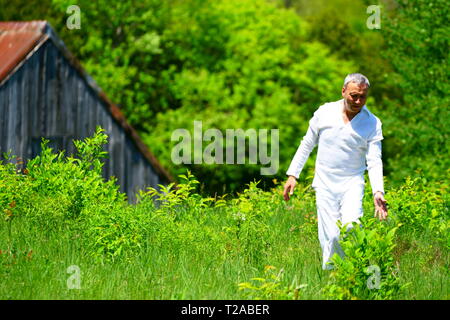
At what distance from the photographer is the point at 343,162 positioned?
6504 mm

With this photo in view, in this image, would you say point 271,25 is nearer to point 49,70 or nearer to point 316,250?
point 49,70

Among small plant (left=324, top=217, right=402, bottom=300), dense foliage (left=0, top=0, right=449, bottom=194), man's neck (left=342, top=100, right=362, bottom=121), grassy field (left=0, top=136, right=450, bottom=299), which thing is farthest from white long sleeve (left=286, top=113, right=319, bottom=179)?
dense foliage (left=0, top=0, right=449, bottom=194)

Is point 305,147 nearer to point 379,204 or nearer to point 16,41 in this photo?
point 379,204

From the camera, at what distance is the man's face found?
6238mm

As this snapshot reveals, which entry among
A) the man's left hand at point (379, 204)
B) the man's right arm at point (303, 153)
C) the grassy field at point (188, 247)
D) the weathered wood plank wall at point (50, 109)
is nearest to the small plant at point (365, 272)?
the grassy field at point (188, 247)

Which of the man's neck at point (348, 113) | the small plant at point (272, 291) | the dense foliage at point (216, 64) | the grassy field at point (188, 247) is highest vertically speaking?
the dense foliage at point (216, 64)

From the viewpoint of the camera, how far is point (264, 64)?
→ 118ft

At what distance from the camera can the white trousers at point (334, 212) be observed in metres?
6.44

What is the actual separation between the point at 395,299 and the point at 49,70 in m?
14.6

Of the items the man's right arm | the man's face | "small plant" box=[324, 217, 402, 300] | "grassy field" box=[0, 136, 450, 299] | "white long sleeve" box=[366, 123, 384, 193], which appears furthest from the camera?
the man's right arm

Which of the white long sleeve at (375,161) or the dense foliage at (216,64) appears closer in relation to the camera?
the white long sleeve at (375,161)

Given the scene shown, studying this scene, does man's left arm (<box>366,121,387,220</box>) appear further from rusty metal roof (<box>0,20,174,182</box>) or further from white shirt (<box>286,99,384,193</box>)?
rusty metal roof (<box>0,20,174,182</box>)

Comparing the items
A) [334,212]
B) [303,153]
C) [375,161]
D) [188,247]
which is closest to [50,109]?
[188,247]

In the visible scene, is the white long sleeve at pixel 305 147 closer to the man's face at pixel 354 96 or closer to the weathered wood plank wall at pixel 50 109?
the man's face at pixel 354 96
